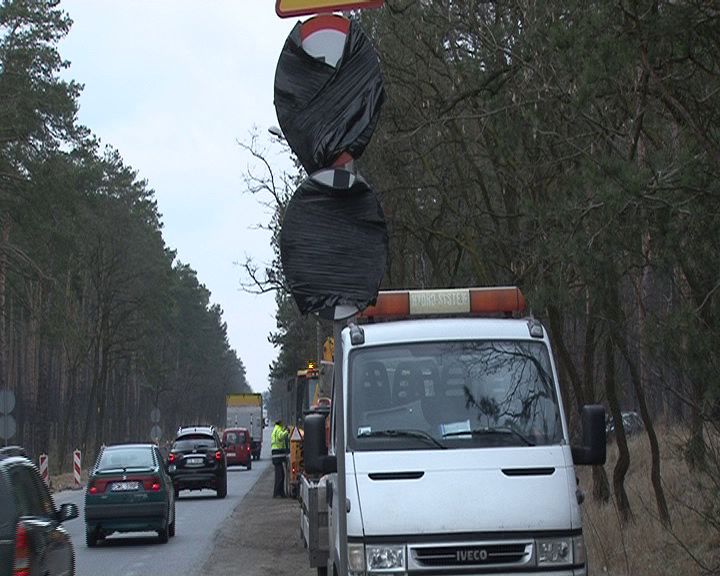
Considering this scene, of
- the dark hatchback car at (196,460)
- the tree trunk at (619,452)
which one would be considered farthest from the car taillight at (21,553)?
the dark hatchback car at (196,460)

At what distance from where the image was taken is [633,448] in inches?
1374

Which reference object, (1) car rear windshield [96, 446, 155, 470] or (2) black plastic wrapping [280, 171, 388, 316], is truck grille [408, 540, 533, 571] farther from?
(1) car rear windshield [96, 446, 155, 470]

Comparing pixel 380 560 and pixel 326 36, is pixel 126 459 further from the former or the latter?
pixel 326 36

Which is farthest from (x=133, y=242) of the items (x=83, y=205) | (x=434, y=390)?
(x=434, y=390)

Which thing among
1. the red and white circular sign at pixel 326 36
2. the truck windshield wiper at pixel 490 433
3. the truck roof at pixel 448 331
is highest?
the red and white circular sign at pixel 326 36

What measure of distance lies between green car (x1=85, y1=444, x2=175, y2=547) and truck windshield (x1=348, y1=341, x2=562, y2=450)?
14720mm

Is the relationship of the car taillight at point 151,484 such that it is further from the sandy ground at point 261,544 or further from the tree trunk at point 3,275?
the tree trunk at point 3,275

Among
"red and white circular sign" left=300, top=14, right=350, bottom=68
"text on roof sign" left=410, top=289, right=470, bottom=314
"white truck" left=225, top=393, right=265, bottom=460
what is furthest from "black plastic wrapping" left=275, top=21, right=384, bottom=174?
"white truck" left=225, top=393, right=265, bottom=460

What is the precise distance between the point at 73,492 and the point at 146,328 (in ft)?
153

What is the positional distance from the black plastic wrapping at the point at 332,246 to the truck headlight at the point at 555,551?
105 inches

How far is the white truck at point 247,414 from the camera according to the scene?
285 ft

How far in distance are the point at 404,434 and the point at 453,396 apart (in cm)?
51

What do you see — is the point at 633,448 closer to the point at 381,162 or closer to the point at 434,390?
the point at 381,162

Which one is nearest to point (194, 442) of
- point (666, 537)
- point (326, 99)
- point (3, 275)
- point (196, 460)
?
point (196, 460)
